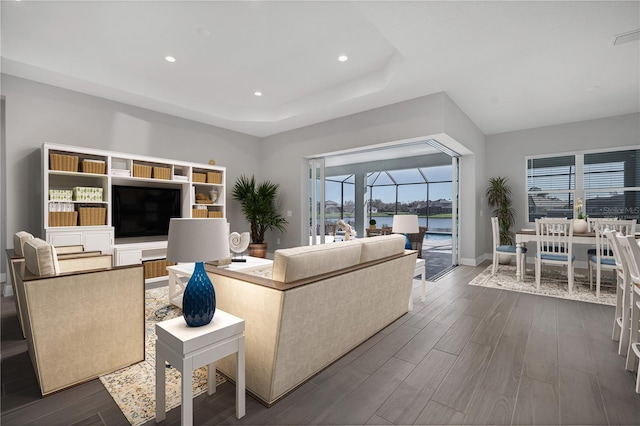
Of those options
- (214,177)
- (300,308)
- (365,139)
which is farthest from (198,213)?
(300,308)

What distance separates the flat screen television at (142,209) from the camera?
15.4ft

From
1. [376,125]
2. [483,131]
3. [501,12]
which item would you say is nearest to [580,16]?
[501,12]

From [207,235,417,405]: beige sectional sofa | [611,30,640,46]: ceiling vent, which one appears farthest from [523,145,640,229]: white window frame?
[207,235,417,405]: beige sectional sofa

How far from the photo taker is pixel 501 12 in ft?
8.71

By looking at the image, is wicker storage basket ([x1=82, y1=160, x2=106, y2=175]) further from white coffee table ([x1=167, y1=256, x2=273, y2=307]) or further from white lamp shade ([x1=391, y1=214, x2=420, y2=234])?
white lamp shade ([x1=391, y1=214, x2=420, y2=234])

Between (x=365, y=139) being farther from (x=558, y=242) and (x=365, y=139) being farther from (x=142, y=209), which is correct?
(x=142, y=209)

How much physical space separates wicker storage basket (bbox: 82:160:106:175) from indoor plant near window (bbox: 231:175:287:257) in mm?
2526

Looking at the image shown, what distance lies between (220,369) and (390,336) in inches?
57.7

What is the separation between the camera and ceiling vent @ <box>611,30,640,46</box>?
2977mm

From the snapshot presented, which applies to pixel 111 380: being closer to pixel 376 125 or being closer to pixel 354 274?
pixel 354 274

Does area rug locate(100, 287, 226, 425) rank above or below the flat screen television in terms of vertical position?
below

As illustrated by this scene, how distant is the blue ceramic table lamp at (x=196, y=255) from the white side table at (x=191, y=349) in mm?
79

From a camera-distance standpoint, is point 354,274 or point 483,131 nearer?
point 354,274

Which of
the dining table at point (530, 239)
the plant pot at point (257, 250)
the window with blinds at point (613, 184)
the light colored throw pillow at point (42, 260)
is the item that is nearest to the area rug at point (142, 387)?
the light colored throw pillow at point (42, 260)
